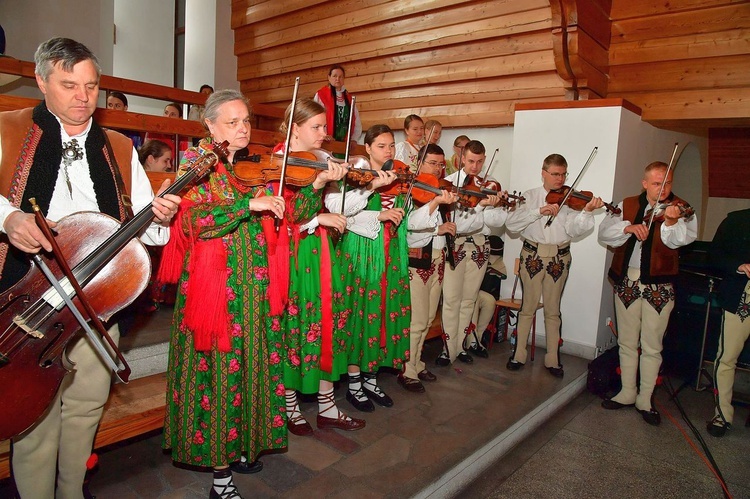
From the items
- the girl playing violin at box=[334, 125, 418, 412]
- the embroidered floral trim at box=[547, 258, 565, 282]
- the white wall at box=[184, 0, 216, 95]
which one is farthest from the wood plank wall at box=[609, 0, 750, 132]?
the white wall at box=[184, 0, 216, 95]

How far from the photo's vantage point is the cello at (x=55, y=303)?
4.29 ft

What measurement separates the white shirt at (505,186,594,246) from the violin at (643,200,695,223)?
16.6 inches

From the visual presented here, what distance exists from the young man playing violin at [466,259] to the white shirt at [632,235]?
75 cm

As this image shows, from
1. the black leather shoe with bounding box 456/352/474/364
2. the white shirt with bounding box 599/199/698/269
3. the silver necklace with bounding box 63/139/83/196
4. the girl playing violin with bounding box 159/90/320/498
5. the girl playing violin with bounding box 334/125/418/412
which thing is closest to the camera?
the silver necklace with bounding box 63/139/83/196

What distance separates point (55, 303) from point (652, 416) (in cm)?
352

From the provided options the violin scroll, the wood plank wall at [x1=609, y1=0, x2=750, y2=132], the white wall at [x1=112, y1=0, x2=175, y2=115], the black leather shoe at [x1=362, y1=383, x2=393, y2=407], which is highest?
the white wall at [x1=112, y1=0, x2=175, y2=115]

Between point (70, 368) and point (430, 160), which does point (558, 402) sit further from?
point (70, 368)

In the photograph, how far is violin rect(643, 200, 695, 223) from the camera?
10.3 feet

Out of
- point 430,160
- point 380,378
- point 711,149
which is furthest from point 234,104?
point 711,149

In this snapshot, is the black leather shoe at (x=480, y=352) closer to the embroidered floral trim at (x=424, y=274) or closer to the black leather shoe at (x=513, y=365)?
the black leather shoe at (x=513, y=365)

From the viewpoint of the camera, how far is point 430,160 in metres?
3.38

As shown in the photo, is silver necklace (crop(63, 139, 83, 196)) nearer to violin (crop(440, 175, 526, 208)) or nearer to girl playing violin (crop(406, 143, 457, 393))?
girl playing violin (crop(406, 143, 457, 393))

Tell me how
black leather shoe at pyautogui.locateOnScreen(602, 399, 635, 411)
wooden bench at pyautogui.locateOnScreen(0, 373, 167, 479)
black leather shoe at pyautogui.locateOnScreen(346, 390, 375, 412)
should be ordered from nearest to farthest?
wooden bench at pyautogui.locateOnScreen(0, 373, 167, 479)
black leather shoe at pyautogui.locateOnScreen(346, 390, 375, 412)
black leather shoe at pyautogui.locateOnScreen(602, 399, 635, 411)

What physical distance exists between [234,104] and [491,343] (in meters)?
3.36
